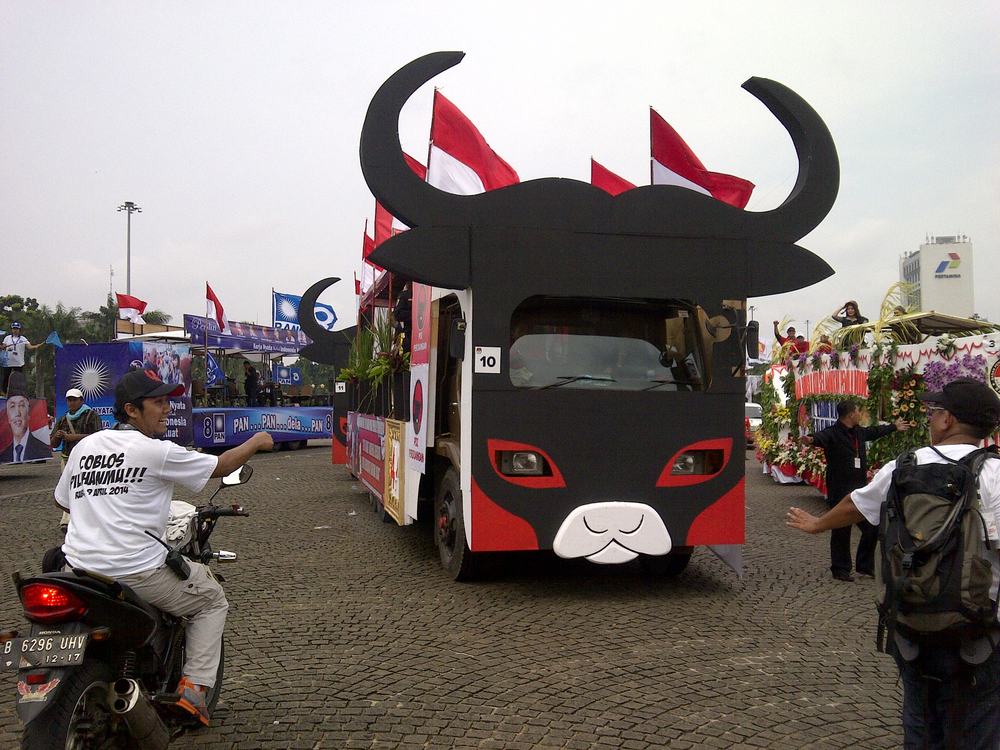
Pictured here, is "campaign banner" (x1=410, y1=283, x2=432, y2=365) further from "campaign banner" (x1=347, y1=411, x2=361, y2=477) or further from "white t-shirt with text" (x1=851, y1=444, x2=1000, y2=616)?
"white t-shirt with text" (x1=851, y1=444, x2=1000, y2=616)

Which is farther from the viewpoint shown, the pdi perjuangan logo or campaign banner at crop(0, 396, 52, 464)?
the pdi perjuangan logo

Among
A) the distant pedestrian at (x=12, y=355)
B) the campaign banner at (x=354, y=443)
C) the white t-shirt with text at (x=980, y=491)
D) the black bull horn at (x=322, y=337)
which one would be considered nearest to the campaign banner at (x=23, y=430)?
the distant pedestrian at (x=12, y=355)

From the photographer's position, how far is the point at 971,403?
9.34 ft

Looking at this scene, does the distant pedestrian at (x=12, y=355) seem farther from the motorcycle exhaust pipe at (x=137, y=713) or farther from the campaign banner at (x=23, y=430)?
the motorcycle exhaust pipe at (x=137, y=713)

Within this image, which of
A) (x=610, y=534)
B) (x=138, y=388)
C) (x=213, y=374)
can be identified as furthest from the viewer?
(x=213, y=374)

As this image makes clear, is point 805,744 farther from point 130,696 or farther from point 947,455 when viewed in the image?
point 130,696

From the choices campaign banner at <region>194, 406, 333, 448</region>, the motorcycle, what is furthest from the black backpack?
campaign banner at <region>194, 406, 333, 448</region>

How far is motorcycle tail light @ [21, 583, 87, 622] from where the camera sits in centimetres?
307

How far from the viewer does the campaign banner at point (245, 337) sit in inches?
847

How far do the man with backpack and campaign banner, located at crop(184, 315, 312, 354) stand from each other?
1990cm

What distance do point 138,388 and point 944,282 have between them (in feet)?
85.9

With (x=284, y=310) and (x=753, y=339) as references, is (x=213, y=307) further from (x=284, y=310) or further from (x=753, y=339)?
(x=753, y=339)

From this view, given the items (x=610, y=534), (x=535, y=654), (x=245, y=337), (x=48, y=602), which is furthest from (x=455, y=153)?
(x=245, y=337)

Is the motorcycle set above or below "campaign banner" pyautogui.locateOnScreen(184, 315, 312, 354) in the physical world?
below
